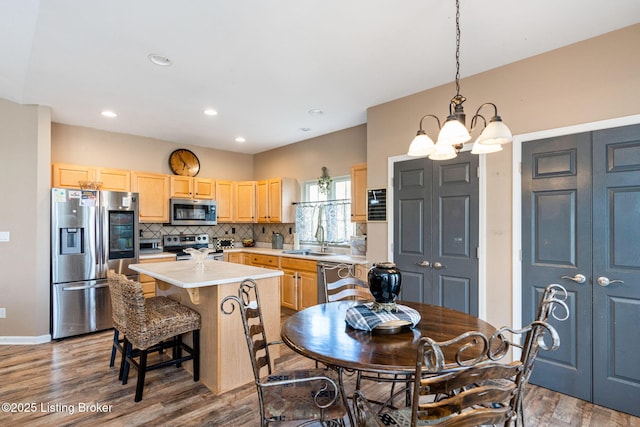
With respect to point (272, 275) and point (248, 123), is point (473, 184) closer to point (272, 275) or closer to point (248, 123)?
point (272, 275)

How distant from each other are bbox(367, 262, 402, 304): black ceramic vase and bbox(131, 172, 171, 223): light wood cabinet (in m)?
4.15

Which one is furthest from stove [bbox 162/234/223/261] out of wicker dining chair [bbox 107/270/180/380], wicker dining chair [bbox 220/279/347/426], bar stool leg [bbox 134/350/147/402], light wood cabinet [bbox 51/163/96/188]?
wicker dining chair [bbox 220/279/347/426]

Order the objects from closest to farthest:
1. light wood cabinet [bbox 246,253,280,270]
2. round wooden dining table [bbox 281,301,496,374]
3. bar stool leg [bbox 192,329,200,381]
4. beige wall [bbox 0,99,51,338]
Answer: round wooden dining table [bbox 281,301,496,374], bar stool leg [bbox 192,329,200,381], beige wall [bbox 0,99,51,338], light wood cabinet [bbox 246,253,280,270]

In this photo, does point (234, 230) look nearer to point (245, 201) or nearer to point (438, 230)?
point (245, 201)

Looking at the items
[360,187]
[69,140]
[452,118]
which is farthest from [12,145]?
[452,118]

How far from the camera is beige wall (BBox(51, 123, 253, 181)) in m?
4.47

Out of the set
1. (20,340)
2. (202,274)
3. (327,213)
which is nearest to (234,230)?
(327,213)

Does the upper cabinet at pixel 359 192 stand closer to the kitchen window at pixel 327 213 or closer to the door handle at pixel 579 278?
the kitchen window at pixel 327 213

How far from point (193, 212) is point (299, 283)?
2172 millimetres

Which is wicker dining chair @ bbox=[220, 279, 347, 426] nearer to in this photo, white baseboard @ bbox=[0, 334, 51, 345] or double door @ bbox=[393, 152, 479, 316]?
double door @ bbox=[393, 152, 479, 316]

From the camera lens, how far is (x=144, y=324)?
2.40 metres

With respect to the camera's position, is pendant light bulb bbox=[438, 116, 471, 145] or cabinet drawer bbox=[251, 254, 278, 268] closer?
pendant light bulb bbox=[438, 116, 471, 145]

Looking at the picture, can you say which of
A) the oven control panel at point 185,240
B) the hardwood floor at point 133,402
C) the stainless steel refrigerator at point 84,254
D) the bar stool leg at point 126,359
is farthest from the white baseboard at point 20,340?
the oven control panel at point 185,240

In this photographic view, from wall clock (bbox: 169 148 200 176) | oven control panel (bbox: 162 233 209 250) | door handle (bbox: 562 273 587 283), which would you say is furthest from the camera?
wall clock (bbox: 169 148 200 176)
